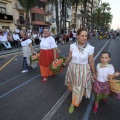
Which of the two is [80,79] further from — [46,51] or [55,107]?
[46,51]

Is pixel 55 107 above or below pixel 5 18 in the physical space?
below

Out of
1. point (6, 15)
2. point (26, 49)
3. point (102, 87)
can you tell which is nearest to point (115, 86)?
point (102, 87)

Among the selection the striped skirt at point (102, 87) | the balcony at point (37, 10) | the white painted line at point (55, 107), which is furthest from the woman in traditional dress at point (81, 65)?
the balcony at point (37, 10)

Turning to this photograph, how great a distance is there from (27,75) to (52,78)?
120cm

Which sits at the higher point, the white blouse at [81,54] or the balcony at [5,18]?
the balcony at [5,18]

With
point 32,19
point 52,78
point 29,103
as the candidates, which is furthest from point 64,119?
point 32,19

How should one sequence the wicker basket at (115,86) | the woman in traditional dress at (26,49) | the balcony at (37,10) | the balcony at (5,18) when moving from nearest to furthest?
the wicker basket at (115,86) → the woman in traditional dress at (26,49) → the balcony at (5,18) → the balcony at (37,10)

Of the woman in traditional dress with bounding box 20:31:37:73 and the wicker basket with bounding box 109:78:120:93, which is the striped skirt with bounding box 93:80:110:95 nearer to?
the wicker basket with bounding box 109:78:120:93

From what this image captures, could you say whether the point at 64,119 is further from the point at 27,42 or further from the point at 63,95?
the point at 27,42

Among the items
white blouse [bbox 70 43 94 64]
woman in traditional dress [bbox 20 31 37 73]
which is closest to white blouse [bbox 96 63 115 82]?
white blouse [bbox 70 43 94 64]

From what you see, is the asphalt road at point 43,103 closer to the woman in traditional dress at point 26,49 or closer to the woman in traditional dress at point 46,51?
the woman in traditional dress at point 46,51

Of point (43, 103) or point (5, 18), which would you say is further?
point (5, 18)

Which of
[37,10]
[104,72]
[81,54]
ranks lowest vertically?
[104,72]

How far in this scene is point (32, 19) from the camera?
42.3 m
